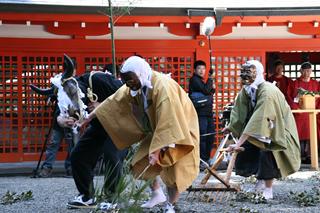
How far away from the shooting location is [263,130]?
6195 mm

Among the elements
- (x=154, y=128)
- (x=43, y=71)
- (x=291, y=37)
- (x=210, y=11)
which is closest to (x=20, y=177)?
(x=43, y=71)

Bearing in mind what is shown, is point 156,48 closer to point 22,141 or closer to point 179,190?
point 22,141

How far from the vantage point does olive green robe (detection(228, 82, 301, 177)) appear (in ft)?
20.5

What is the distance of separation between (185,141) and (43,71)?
5886 millimetres

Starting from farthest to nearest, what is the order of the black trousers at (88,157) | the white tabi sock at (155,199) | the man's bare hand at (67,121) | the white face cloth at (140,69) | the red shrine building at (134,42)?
the red shrine building at (134,42) → the white tabi sock at (155,199) → the black trousers at (88,157) → the man's bare hand at (67,121) → the white face cloth at (140,69)

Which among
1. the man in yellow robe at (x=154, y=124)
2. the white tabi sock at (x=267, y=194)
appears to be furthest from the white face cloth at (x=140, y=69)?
the white tabi sock at (x=267, y=194)

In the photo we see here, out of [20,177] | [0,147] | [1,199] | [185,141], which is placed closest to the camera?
[185,141]

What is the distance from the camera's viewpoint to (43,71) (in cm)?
1040

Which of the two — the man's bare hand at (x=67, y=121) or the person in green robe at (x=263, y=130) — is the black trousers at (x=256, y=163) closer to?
the person in green robe at (x=263, y=130)

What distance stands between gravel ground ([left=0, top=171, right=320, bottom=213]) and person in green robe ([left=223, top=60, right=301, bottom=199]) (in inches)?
14.9

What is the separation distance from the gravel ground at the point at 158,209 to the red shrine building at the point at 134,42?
1.84 meters

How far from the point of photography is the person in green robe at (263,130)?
247 inches

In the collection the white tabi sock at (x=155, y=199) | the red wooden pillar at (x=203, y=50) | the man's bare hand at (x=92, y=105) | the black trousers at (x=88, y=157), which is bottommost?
the white tabi sock at (x=155, y=199)

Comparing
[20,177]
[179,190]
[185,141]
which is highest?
[185,141]
